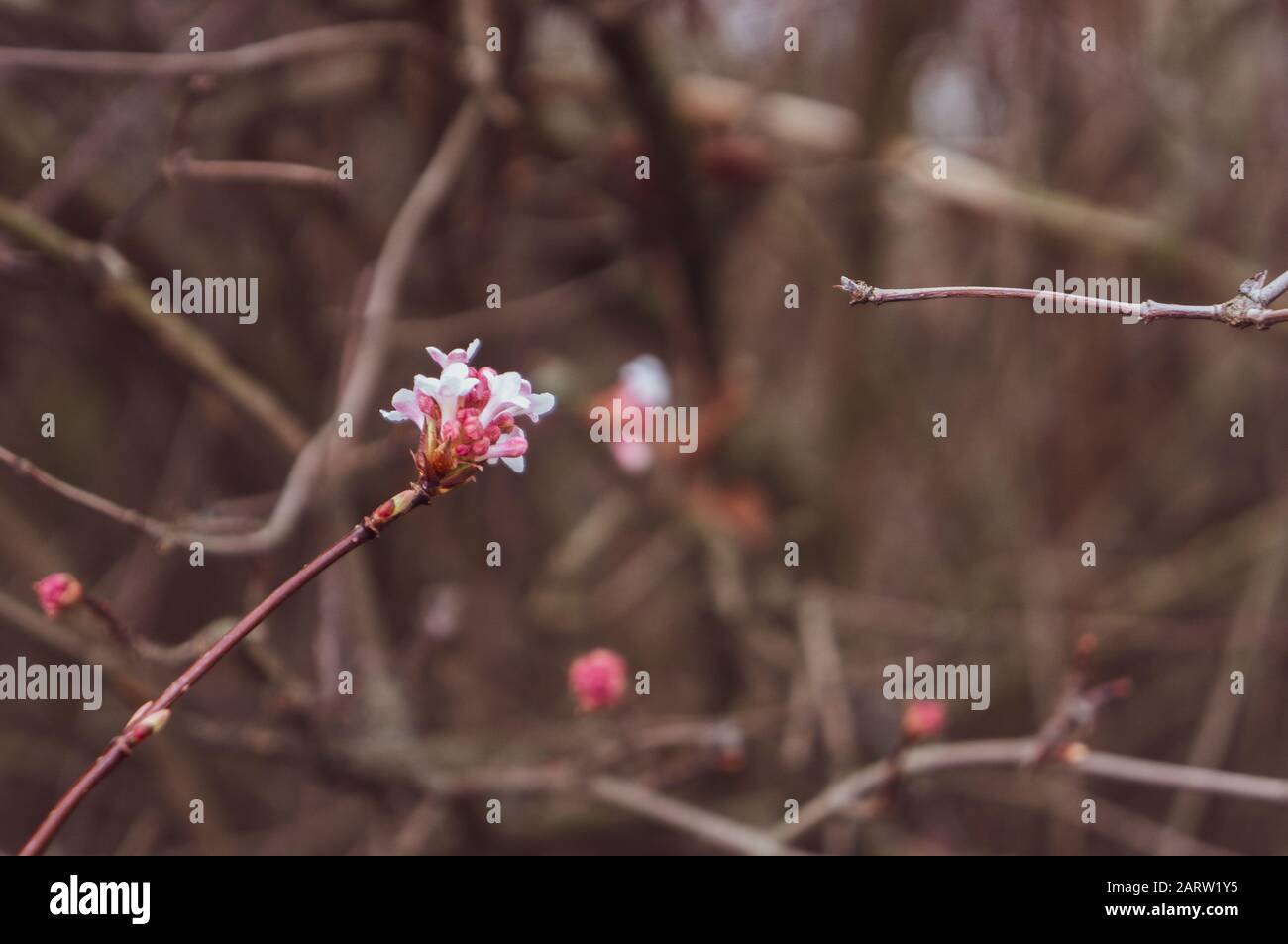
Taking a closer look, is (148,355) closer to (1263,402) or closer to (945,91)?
(945,91)

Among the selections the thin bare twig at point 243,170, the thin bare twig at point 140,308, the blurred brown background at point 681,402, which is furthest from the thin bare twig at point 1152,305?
the thin bare twig at point 140,308

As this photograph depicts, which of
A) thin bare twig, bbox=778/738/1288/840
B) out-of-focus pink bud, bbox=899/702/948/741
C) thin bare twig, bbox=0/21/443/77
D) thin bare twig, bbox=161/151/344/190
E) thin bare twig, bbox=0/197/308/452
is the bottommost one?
thin bare twig, bbox=778/738/1288/840

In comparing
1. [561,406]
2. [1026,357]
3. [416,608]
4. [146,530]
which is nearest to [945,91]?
[1026,357]

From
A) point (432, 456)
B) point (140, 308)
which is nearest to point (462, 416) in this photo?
point (432, 456)

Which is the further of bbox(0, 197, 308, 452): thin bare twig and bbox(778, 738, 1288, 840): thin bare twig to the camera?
bbox(0, 197, 308, 452): thin bare twig

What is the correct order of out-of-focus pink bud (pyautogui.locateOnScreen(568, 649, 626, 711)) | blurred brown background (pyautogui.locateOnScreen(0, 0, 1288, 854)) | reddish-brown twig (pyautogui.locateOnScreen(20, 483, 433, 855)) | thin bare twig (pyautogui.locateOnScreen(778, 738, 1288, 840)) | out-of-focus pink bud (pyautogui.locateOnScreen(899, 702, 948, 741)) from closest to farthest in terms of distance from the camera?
reddish-brown twig (pyautogui.locateOnScreen(20, 483, 433, 855))
thin bare twig (pyautogui.locateOnScreen(778, 738, 1288, 840))
out-of-focus pink bud (pyautogui.locateOnScreen(899, 702, 948, 741))
out-of-focus pink bud (pyautogui.locateOnScreen(568, 649, 626, 711))
blurred brown background (pyautogui.locateOnScreen(0, 0, 1288, 854))

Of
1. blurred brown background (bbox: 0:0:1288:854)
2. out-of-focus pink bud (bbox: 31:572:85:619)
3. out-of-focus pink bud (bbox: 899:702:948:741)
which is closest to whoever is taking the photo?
out-of-focus pink bud (bbox: 31:572:85:619)

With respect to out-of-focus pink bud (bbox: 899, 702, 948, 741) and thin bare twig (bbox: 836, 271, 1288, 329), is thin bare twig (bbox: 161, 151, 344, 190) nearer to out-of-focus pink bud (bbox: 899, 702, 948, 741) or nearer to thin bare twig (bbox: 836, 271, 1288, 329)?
thin bare twig (bbox: 836, 271, 1288, 329)

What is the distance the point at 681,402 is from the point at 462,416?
213 centimetres

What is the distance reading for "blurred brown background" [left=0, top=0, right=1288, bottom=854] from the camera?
8.40 ft

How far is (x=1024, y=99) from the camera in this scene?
3.03m

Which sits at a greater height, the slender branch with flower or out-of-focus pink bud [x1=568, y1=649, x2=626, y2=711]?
the slender branch with flower

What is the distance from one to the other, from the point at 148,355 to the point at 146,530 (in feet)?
5.26

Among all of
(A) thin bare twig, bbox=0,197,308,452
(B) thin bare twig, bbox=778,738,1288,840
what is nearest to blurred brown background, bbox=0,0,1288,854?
(A) thin bare twig, bbox=0,197,308,452
